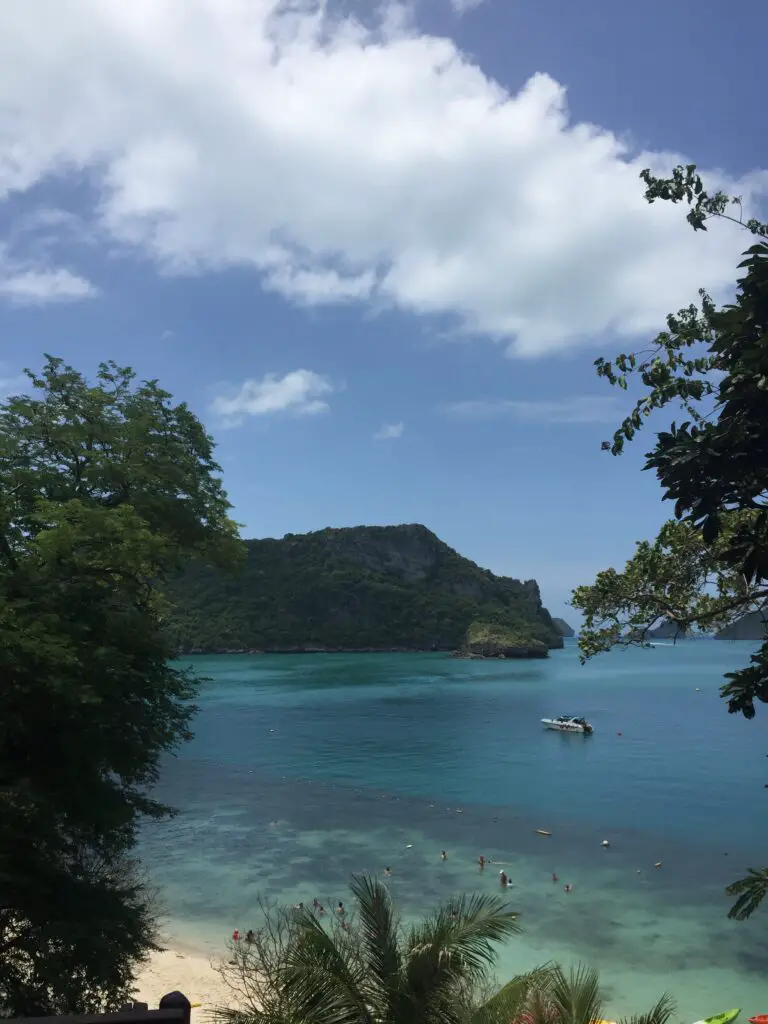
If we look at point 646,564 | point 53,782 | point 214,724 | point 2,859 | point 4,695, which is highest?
point 646,564

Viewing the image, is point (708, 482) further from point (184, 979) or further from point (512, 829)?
point (512, 829)

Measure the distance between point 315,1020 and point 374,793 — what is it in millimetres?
37117

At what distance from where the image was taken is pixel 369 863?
1131 inches

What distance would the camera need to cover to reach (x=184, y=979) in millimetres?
18266

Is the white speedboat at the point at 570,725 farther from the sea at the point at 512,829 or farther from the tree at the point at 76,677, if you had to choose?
the tree at the point at 76,677

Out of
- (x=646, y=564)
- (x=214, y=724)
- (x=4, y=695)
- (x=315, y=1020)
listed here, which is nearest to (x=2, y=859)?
(x=4, y=695)

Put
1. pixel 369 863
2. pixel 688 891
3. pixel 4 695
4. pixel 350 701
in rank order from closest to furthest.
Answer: pixel 4 695
pixel 688 891
pixel 369 863
pixel 350 701

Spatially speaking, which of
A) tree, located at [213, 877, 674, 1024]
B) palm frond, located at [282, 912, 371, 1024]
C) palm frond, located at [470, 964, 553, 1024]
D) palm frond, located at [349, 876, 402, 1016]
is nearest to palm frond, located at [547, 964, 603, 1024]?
tree, located at [213, 877, 674, 1024]

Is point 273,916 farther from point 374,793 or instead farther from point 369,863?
point 374,793

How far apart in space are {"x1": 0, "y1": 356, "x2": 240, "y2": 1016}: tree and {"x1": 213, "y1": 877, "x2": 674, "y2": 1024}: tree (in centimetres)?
459

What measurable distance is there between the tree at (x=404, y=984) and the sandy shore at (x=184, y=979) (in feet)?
38.6

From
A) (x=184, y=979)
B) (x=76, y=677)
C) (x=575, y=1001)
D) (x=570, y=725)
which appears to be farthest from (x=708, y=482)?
(x=570, y=725)

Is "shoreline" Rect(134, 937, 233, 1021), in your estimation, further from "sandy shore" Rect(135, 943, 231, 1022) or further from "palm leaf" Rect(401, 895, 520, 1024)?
"palm leaf" Rect(401, 895, 520, 1024)

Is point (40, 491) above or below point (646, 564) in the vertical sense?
above
